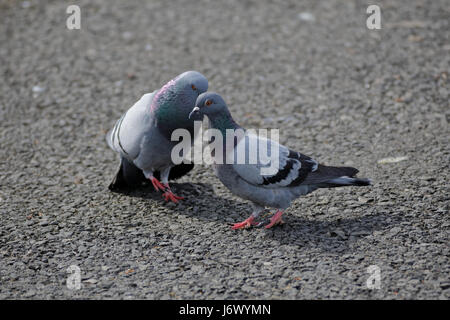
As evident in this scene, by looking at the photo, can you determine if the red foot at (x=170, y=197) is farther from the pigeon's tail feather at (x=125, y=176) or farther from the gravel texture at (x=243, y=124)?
the pigeon's tail feather at (x=125, y=176)

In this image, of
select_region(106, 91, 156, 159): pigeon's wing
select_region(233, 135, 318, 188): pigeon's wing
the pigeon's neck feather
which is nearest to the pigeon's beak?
the pigeon's neck feather

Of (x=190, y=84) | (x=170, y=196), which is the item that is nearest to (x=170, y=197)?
(x=170, y=196)

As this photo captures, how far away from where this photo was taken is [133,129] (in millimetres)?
4730

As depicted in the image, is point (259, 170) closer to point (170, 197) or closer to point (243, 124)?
point (170, 197)

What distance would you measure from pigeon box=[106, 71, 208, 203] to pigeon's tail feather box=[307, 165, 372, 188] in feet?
3.91

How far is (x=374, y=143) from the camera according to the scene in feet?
18.0

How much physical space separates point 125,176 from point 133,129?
516mm

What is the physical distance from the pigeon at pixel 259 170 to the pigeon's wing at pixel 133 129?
750mm

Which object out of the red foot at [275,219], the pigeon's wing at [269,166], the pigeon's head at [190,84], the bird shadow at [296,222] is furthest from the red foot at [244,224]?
the pigeon's head at [190,84]

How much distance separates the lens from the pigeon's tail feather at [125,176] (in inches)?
196

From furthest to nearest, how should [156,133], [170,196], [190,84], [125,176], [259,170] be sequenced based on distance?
[125,176]
[170,196]
[156,133]
[190,84]
[259,170]

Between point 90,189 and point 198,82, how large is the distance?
1.53 metres

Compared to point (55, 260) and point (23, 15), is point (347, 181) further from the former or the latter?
point (23, 15)

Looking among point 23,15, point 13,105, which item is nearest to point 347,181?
point 13,105
